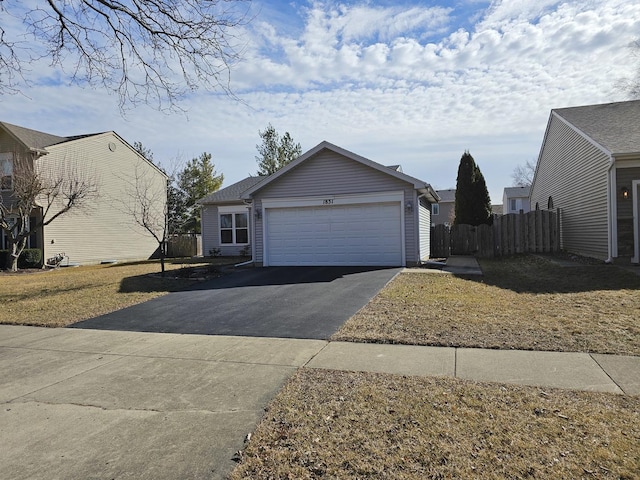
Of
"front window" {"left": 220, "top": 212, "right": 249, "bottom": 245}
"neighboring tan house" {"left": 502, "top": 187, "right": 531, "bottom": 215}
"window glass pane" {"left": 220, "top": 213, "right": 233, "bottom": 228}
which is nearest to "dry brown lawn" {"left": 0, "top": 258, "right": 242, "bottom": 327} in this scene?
"front window" {"left": 220, "top": 212, "right": 249, "bottom": 245}

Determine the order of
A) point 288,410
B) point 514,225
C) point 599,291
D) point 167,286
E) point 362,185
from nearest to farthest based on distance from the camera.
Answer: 1. point 288,410
2. point 599,291
3. point 167,286
4. point 362,185
5. point 514,225

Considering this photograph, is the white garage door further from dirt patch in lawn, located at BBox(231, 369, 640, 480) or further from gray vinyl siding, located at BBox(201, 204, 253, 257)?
dirt patch in lawn, located at BBox(231, 369, 640, 480)

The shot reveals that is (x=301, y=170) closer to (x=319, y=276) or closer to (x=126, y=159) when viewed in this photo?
(x=319, y=276)

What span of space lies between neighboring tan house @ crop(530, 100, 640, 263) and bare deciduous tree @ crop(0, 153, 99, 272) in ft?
69.8

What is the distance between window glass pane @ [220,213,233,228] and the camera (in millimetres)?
23469

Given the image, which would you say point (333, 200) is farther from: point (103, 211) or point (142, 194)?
point (142, 194)

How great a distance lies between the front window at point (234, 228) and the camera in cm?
2322

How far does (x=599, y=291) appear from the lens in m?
8.83

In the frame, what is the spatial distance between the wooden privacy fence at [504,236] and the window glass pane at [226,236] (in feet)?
35.5

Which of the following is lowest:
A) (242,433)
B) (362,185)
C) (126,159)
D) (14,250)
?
(242,433)

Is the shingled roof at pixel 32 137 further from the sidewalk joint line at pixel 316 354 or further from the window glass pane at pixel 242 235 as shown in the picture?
the sidewalk joint line at pixel 316 354

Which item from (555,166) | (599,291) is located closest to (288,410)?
(599,291)

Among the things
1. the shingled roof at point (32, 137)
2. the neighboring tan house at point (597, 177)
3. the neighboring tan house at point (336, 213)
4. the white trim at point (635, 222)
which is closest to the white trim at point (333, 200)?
the neighboring tan house at point (336, 213)

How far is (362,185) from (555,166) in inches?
413
